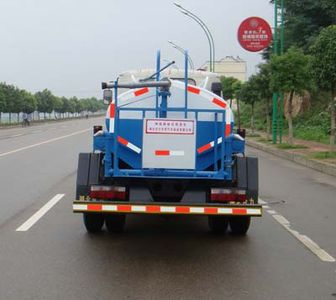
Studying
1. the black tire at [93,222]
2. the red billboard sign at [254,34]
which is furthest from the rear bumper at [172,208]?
the red billboard sign at [254,34]

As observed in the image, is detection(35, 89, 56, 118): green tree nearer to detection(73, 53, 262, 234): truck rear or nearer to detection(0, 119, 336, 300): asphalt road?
detection(0, 119, 336, 300): asphalt road

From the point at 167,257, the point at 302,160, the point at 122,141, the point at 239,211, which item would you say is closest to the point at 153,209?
the point at 167,257

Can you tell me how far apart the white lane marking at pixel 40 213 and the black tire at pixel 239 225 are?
2.79m

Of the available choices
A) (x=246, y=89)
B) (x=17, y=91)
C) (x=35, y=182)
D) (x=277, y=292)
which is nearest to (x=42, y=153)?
(x=35, y=182)

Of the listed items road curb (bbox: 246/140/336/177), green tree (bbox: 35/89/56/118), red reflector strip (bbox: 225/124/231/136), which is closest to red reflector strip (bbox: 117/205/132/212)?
red reflector strip (bbox: 225/124/231/136)

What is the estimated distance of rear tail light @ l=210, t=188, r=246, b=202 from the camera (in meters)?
6.89

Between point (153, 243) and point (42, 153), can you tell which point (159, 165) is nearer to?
point (153, 243)

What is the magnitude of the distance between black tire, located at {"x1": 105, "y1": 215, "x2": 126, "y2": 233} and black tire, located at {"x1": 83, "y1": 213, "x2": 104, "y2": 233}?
86 millimetres

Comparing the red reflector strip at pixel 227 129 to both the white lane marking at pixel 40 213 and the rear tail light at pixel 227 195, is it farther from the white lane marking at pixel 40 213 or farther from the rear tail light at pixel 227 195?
the white lane marking at pixel 40 213

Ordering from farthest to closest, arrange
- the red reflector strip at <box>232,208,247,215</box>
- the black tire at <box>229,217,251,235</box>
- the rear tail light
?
the black tire at <box>229,217,251,235</box> < the rear tail light < the red reflector strip at <box>232,208,247,215</box>

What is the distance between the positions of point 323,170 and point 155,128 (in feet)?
37.2

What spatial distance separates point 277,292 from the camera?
5406mm

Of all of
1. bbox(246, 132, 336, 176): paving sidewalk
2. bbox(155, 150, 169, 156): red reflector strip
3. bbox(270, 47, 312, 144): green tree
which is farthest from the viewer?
bbox(270, 47, 312, 144): green tree

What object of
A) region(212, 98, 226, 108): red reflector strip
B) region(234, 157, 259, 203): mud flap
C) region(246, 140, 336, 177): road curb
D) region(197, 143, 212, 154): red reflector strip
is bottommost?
region(246, 140, 336, 177): road curb
